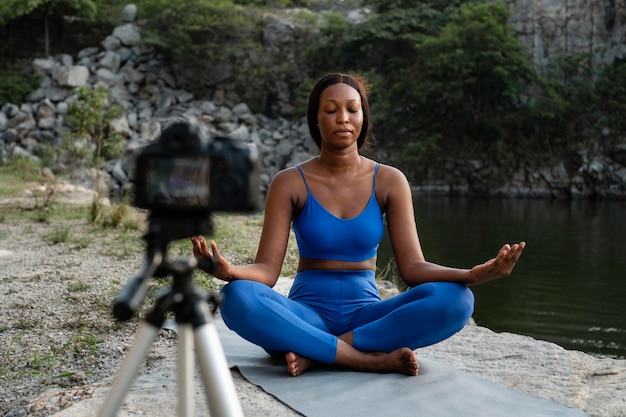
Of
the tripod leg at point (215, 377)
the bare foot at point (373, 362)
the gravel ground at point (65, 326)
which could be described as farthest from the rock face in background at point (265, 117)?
the tripod leg at point (215, 377)

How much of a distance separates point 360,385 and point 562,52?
19.9 m

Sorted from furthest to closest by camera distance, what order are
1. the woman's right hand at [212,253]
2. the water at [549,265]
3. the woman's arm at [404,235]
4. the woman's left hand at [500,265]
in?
1. the water at [549,265]
2. the woman's arm at [404,235]
3. the woman's left hand at [500,265]
4. the woman's right hand at [212,253]

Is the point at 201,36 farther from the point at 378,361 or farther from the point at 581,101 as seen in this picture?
the point at 378,361

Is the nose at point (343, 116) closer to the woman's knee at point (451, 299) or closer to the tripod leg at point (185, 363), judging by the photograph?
the woman's knee at point (451, 299)

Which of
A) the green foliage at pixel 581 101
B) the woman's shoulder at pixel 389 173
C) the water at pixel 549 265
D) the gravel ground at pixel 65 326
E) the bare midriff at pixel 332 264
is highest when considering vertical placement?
the green foliage at pixel 581 101

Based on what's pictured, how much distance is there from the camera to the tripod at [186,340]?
41.8 inches

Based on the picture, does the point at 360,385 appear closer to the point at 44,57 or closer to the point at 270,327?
the point at 270,327

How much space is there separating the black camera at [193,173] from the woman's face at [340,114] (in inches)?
48.4

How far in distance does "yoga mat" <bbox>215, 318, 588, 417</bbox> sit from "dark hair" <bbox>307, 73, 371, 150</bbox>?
32.9 inches

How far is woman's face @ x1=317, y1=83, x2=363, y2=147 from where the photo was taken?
2371 millimetres

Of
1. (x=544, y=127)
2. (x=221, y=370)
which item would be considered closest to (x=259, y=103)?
(x=544, y=127)

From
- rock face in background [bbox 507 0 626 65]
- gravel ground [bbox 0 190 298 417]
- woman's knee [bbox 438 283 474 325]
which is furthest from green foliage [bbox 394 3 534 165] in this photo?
woman's knee [bbox 438 283 474 325]

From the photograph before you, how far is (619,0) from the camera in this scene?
20.3 metres

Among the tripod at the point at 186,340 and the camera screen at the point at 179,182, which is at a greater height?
the camera screen at the point at 179,182
